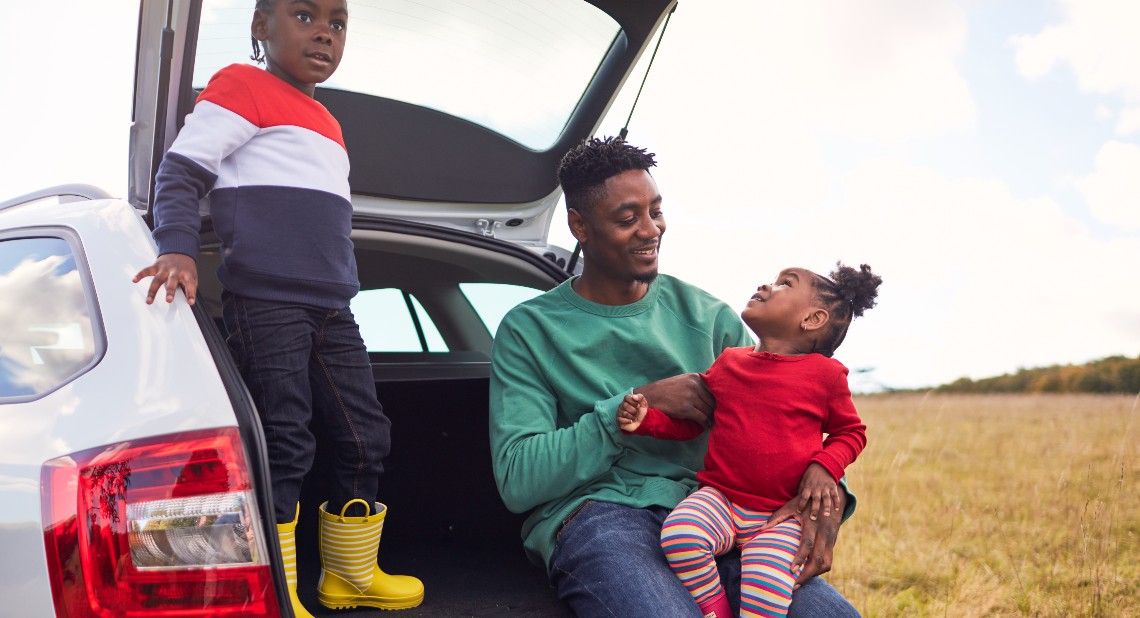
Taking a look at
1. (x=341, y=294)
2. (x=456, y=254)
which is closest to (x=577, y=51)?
(x=456, y=254)

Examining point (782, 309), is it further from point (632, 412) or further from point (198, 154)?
point (198, 154)

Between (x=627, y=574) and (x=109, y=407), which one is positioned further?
(x=627, y=574)

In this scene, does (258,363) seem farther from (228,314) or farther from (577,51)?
(577,51)

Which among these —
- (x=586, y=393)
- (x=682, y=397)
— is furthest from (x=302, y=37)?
(x=682, y=397)

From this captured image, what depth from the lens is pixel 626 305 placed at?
6.72ft

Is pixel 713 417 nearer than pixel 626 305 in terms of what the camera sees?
Yes

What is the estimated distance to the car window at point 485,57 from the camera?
2.47 meters

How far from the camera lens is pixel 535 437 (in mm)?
1806

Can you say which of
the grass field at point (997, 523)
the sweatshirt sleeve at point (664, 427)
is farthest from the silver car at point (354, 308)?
the grass field at point (997, 523)

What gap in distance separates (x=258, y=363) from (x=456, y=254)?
93 centimetres

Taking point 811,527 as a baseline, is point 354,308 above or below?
above

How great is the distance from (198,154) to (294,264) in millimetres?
262

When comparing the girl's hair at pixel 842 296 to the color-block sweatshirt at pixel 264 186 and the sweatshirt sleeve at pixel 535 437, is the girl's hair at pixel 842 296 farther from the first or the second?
the color-block sweatshirt at pixel 264 186

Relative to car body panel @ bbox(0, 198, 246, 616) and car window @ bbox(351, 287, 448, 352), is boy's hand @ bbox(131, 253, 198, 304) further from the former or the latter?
car window @ bbox(351, 287, 448, 352)
